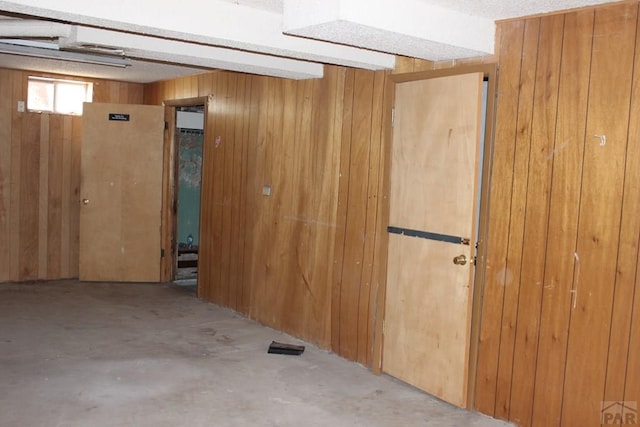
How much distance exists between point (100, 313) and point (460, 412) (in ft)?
10.9

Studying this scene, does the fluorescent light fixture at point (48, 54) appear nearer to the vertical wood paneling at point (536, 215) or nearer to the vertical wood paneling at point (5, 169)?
the vertical wood paneling at point (5, 169)

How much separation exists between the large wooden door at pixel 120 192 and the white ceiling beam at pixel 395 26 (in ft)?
13.4

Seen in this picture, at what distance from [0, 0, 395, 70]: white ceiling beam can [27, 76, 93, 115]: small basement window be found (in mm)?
3947

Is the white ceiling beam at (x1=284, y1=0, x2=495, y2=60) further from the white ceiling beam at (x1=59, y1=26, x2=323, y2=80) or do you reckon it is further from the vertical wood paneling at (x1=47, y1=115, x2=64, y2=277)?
the vertical wood paneling at (x1=47, y1=115, x2=64, y2=277)

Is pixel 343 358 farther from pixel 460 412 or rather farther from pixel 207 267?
pixel 207 267

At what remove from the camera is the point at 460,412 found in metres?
3.44

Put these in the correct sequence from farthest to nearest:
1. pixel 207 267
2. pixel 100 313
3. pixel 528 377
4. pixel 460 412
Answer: pixel 207 267 → pixel 100 313 → pixel 460 412 → pixel 528 377

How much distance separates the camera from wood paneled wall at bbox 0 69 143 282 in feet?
20.8

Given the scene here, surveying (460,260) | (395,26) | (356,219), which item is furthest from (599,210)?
(356,219)

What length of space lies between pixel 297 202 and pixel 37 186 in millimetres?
3344

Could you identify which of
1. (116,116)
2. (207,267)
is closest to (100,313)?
(207,267)

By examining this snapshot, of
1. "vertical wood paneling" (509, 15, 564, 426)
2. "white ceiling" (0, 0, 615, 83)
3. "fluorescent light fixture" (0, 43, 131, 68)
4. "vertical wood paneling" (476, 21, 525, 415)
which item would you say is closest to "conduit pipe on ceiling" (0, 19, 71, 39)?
"white ceiling" (0, 0, 615, 83)

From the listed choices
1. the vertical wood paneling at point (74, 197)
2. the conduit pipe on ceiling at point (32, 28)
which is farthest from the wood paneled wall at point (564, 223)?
the vertical wood paneling at point (74, 197)

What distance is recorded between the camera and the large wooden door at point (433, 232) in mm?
3416
